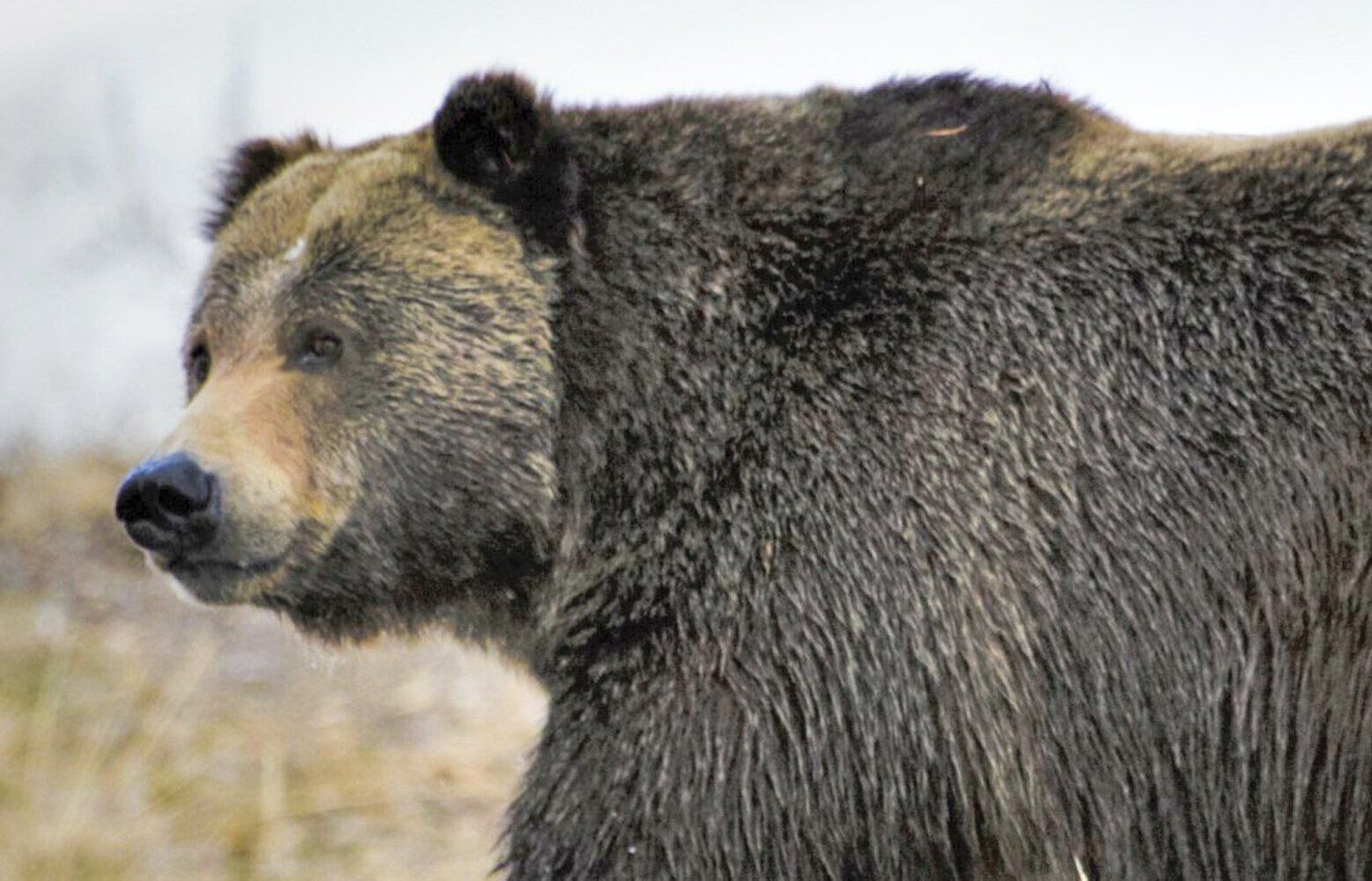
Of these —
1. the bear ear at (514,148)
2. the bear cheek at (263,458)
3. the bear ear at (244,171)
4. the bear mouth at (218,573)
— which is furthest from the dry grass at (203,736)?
the bear ear at (514,148)

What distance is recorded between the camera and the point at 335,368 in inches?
160

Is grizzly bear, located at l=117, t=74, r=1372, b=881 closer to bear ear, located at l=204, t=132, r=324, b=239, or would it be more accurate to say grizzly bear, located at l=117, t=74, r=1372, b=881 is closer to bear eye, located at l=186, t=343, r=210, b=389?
bear eye, located at l=186, t=343, r=210, b=389

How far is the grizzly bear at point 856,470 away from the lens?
3590 millimetres

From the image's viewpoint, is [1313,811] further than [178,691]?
No

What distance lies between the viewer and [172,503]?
12.5 ft

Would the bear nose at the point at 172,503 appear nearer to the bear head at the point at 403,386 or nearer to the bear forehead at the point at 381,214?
the bear head at the point at 403,386

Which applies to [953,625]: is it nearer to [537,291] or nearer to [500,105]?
[537,291]

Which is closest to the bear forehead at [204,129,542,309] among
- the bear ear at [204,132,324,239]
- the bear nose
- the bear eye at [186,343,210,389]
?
the bear eye at [186,343,210,389]

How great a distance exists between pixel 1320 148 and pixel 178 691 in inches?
208

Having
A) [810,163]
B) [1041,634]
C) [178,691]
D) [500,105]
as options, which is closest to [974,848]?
[1041,634]

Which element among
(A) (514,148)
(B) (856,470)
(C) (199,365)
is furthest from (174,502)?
(B) (856,470)

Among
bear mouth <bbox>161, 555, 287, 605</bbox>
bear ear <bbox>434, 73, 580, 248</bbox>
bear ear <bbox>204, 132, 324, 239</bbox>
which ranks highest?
bear ear <bbox>434, 73, 580, 248</bbox>

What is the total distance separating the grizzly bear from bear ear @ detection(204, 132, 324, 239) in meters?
0.56

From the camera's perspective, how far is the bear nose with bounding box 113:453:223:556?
3.77 meters
